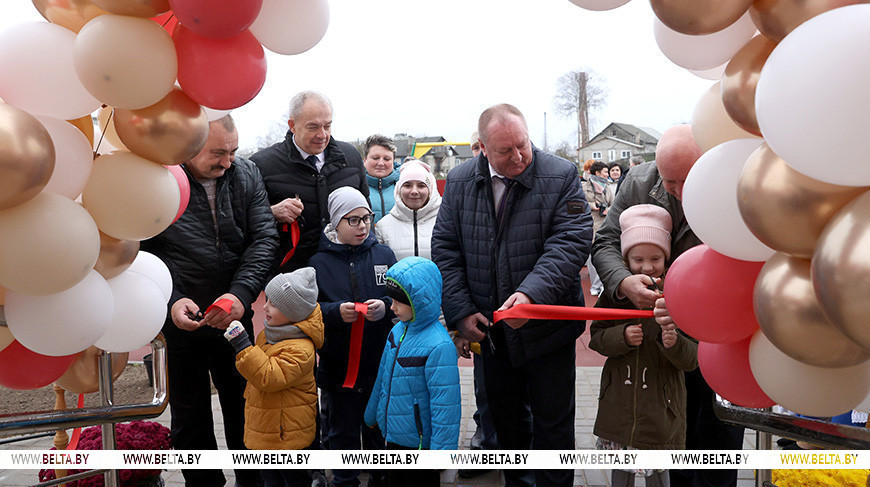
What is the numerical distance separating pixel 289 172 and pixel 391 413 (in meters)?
1.68

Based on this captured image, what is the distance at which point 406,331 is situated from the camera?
323 cm

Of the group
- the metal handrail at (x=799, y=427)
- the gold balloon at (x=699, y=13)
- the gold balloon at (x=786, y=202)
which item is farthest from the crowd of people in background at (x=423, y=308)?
the gold balloon at (x=786, y=202)

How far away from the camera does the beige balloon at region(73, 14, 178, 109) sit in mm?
1799

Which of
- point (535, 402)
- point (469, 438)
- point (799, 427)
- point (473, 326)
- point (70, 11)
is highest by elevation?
point (70, 11)

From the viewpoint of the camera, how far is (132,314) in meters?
2.18

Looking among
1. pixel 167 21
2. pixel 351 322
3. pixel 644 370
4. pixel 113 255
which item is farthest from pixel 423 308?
pixel 167 21

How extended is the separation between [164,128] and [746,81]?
168 cm

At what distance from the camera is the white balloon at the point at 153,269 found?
7.79ft

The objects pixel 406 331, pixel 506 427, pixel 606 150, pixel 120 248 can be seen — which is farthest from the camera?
pixel 606 150

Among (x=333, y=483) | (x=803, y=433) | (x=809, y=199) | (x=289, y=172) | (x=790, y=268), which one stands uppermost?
(x=289, y=172)

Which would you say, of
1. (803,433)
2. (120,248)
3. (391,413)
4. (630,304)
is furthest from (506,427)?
(120,248)

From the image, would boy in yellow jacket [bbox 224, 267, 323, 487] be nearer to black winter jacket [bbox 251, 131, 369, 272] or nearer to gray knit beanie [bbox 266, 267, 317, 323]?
gray knit beanie [bbox 266, 267, 317, 323]

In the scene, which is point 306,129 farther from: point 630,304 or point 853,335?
point 853,335

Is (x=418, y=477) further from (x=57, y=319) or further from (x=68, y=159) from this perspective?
(x=68, y=159)
